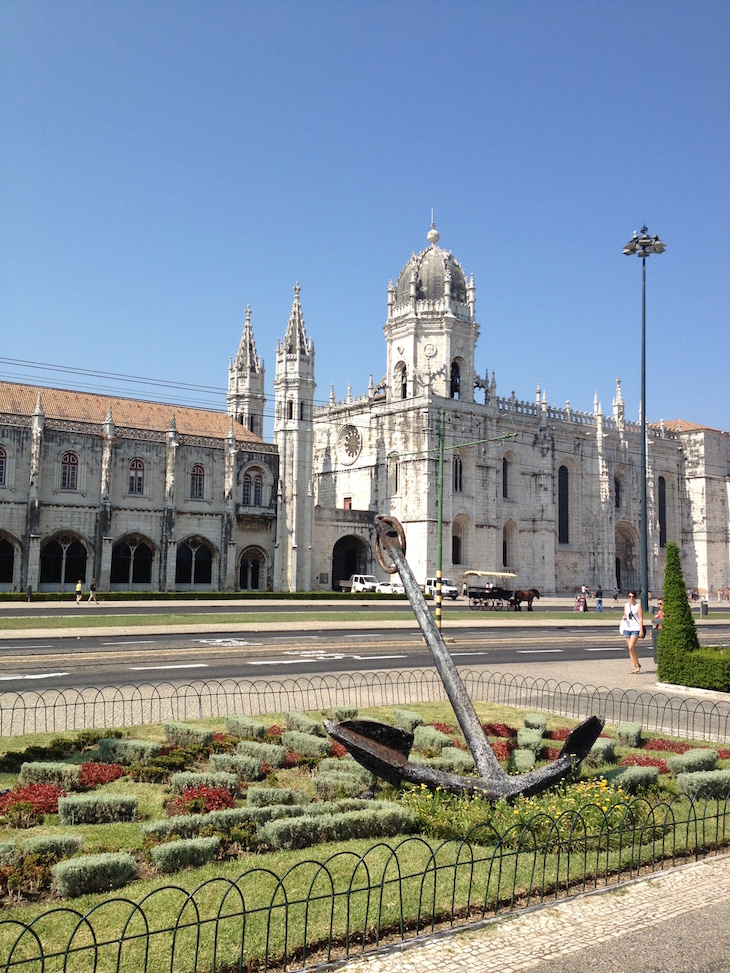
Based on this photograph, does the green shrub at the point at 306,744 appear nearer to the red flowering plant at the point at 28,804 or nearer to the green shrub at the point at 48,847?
the red flowering plant at the point at 28,804

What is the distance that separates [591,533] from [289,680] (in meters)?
58.8

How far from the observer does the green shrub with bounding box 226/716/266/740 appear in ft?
39.5

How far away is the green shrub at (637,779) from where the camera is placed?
31.8 feet

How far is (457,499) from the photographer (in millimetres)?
61594

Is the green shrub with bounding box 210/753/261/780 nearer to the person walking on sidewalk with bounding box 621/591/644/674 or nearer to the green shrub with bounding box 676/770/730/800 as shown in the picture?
the green shrub with bounding box 676/770/730/800

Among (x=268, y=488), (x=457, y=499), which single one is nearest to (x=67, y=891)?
(x=268, y=488)

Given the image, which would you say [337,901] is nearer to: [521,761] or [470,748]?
[470,748]

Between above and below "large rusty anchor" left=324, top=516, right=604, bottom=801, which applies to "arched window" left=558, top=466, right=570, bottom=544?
above

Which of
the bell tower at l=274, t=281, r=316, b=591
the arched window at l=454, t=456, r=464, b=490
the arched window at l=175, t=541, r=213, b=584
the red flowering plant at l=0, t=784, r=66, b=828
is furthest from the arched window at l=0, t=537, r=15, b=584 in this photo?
the red flowering plant at l=0, t=784, r=66, b=828

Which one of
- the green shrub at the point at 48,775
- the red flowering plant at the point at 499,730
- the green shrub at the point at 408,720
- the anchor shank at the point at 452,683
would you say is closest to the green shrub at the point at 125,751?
the green shrub at the point at 48,775

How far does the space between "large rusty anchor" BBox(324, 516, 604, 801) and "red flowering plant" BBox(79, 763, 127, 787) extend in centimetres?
353

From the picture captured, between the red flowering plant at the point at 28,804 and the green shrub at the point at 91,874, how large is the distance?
1951 mm

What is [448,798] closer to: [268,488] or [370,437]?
[268,488]

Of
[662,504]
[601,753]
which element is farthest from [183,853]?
[662,504]
